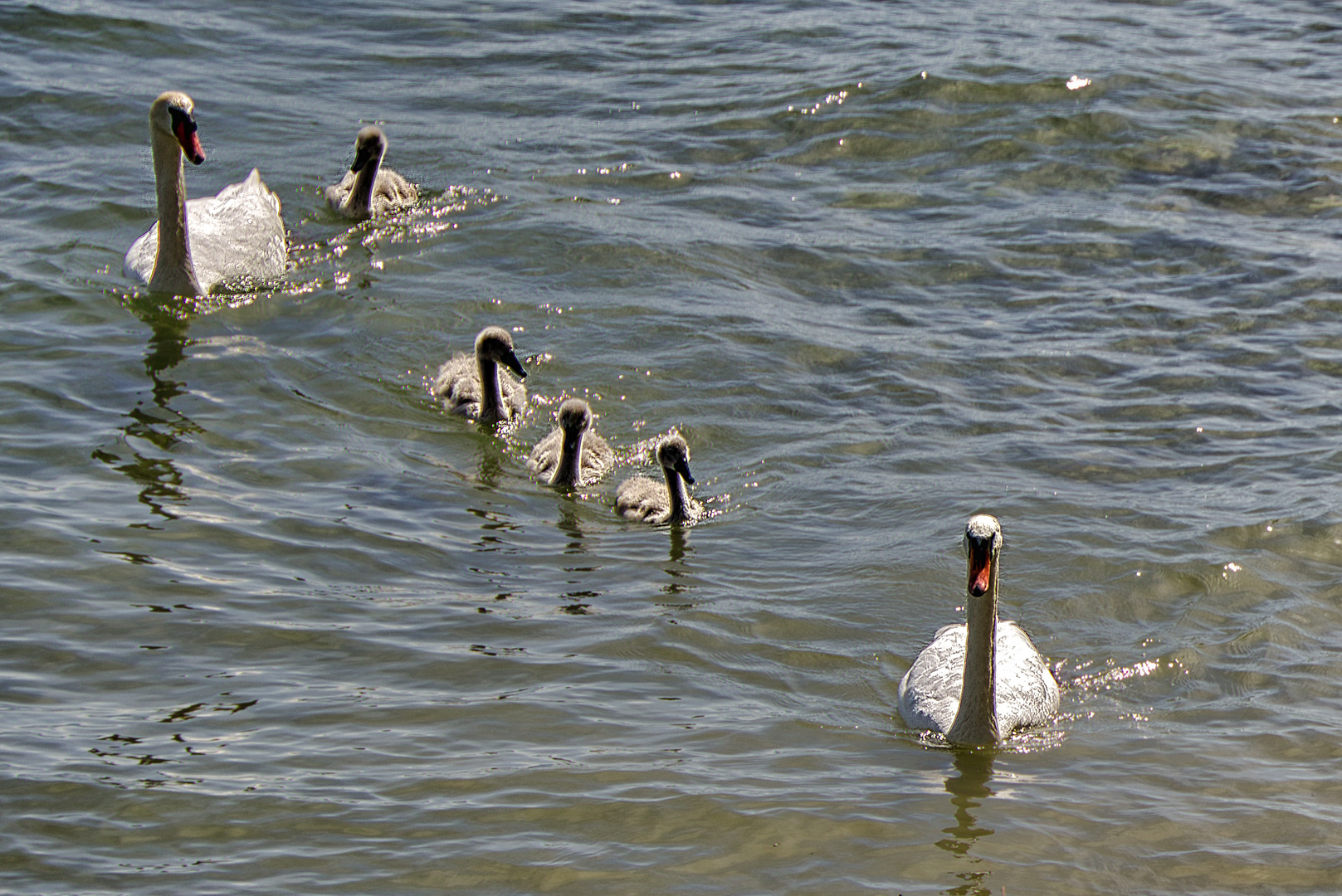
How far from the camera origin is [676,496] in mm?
10836

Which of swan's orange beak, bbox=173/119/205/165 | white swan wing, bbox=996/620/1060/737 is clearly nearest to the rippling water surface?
white swan wing, bbox=996/620/1060/737

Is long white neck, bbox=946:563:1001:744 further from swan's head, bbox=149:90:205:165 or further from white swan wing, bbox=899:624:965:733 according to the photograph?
swan's head, bbox=149:90:205:165

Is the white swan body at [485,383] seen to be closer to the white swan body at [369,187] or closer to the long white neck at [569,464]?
the long white neck at [569,464]

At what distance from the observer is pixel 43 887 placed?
6488 millimetres

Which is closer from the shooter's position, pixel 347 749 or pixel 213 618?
pixel 347 749

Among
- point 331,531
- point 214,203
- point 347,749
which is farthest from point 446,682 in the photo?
point 214,203

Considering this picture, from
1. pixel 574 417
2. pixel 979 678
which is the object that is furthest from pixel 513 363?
pixel 979 678

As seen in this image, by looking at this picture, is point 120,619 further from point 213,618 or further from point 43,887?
point 43,887

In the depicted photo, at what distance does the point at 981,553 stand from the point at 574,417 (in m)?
3.77

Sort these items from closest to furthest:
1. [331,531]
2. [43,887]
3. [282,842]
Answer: [43,887], [282,842], [331,531]

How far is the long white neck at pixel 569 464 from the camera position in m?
11.2

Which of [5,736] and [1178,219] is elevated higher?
[1178,219]

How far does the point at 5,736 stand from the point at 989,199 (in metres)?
11.3

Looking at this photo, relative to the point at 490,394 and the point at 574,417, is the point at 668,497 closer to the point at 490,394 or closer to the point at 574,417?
the point at 574,417
